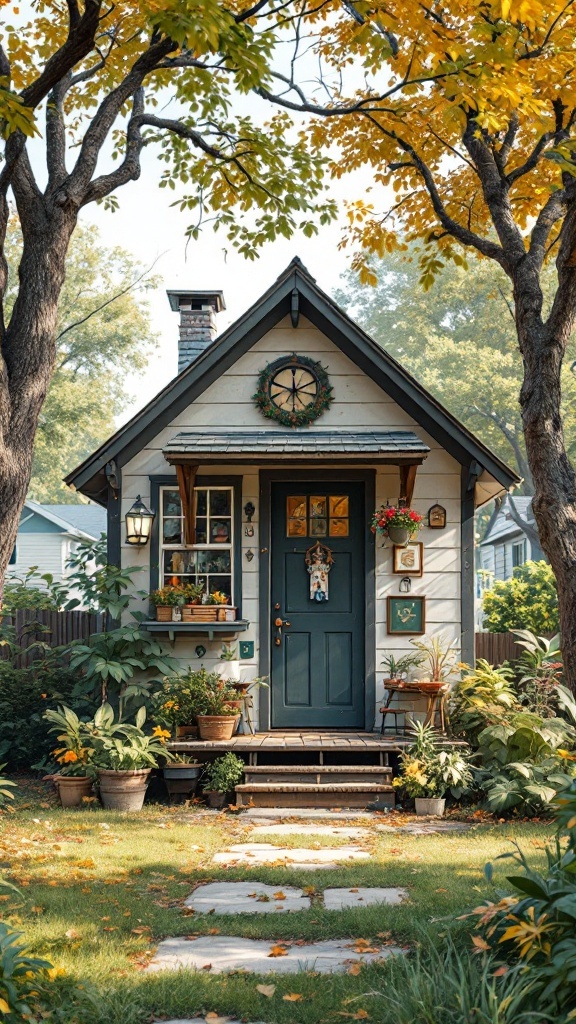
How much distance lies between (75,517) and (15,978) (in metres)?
27.3

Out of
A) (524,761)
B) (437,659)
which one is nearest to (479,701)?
(437,659)

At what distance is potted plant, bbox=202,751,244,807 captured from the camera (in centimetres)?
880

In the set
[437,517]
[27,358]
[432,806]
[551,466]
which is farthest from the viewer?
[437,517]

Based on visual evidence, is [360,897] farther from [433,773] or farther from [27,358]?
[27,358]

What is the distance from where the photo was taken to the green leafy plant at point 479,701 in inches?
353

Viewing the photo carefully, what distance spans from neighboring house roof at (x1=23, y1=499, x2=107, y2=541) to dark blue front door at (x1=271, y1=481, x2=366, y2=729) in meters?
19.0

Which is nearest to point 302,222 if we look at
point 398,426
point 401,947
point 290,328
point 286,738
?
point 290,328

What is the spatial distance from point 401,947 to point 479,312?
3175 centimetres

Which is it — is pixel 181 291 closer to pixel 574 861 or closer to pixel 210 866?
pixel 210 866

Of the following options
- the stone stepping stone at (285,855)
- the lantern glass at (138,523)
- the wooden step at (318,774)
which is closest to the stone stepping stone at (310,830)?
the stone stepping stone at (285,855)

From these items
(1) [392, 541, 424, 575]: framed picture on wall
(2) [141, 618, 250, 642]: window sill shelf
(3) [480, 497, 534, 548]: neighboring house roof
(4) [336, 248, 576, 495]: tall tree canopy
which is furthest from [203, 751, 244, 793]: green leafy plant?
(3) [480, 497, 534, 548]: neighboring house roof

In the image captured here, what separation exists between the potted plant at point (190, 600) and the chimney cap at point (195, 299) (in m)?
3.65

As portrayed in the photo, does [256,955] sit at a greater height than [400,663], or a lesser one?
lesser

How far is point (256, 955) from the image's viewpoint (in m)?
4.54
